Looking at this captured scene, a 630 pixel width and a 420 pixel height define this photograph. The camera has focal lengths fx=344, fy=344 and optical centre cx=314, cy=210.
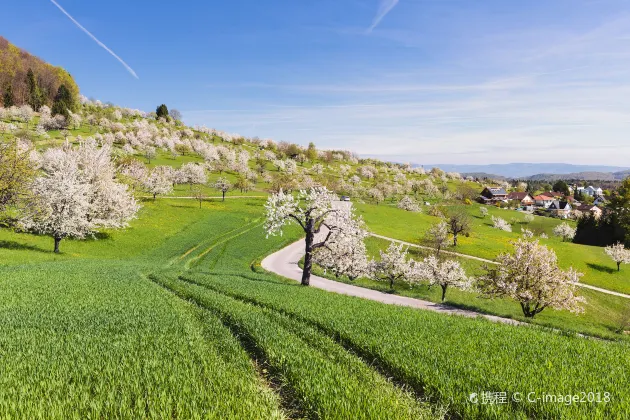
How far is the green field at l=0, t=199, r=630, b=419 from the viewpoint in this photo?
703cm

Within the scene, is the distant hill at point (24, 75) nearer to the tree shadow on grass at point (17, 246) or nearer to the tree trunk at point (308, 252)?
the tree shadow on grass at point (17, 246)

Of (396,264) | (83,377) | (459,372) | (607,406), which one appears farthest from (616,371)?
(396,264)

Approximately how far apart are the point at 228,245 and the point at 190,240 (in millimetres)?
6785

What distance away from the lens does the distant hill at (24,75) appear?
547 feet

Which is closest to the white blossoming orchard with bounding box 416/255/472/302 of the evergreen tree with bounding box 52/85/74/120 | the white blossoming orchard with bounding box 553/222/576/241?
the white blossoming orchard with bounding box 553/222/576/241

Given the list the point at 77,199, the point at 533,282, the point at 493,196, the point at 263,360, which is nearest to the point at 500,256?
the point at 533,282

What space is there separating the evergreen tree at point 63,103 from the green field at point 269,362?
17945 centimetres

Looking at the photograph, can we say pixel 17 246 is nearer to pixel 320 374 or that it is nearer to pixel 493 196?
pixel 320 374

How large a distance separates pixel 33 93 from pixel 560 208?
10775 inches

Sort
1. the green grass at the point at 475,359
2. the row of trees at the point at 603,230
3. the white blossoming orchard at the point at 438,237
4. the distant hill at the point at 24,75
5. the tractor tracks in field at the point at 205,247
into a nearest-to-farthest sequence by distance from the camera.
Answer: the green grass at the point at 475,359, the tractor tracks in field at the point at 205,247, the white blossoming orchard at the point at 438,237, the row of trees at the point at 603,230, the distant hill at the point at 24,75

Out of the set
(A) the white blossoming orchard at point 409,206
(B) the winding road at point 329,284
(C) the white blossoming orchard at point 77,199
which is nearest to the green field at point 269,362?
(B) the winding road at point 329,284

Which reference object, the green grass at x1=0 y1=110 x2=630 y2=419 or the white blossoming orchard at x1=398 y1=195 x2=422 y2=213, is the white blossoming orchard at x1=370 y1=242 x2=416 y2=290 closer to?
the green grass at x1=0 y1=110 x2=630 y2=419

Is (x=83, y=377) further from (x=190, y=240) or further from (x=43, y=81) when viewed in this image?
(x=43, y=81)

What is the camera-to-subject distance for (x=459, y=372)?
892 centimetres
